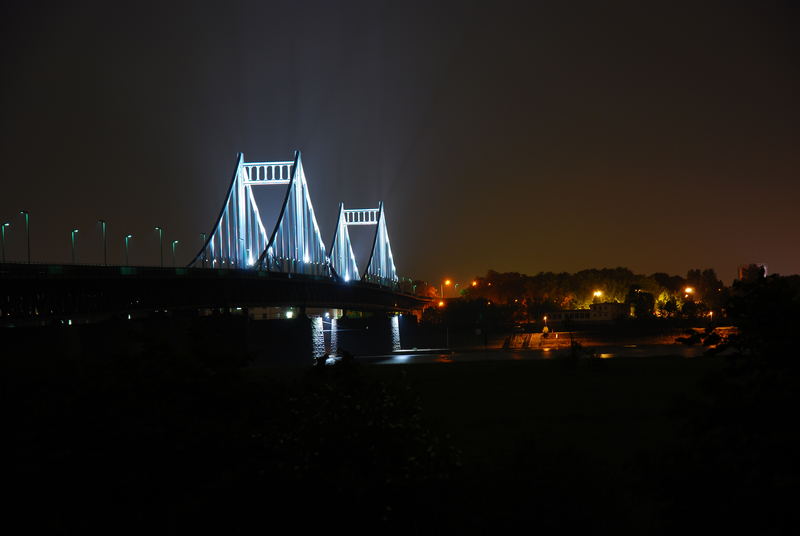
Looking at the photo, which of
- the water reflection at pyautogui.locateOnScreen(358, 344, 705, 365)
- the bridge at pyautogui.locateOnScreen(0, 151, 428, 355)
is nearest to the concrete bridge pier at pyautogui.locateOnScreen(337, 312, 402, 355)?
the bridge at pyautogui.locateOnScreen(0, 151, 428, 355)

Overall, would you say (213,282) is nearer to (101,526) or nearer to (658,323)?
(101,526)

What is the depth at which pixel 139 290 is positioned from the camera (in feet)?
175

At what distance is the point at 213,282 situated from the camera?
61.5 metres

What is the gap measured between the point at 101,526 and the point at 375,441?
3732 millimetres

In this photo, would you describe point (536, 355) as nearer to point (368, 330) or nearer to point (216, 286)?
point (216, 286)

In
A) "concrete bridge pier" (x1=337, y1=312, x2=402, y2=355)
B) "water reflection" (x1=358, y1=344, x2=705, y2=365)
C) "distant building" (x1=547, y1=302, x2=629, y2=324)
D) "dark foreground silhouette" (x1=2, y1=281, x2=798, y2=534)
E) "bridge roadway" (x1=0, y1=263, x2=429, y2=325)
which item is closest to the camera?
"dark foreground silhouette" (x1=2, y1=281, x2=798, y2=534)

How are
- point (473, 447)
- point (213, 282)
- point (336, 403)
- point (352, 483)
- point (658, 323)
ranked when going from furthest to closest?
point (658, 323) → point (213, 282) → point (473, 447) → point (336, 403) → point (352, 483)

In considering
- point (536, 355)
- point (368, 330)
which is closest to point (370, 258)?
point (368, 330)

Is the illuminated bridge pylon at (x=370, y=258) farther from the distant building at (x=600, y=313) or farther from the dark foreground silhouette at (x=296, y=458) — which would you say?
the dark foreground silhouette at (x=296, y=458)

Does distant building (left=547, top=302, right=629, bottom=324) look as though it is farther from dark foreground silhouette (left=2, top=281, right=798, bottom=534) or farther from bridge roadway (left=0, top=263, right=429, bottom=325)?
dark foreground silhouette (left=2, top=281, right=798, bottom=534)

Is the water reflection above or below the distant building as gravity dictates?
below

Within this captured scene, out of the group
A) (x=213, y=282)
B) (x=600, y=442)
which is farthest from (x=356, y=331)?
(x=600, y=442)

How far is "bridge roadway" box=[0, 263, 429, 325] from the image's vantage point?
140 feet

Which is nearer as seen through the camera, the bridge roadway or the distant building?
the bridge roadway
